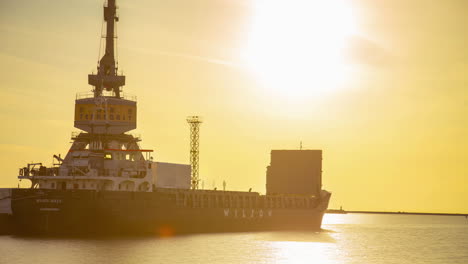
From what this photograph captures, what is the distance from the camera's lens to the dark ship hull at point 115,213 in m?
76.6

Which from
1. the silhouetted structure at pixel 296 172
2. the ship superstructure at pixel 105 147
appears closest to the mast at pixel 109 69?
the ship superstructure at pixel 105 147

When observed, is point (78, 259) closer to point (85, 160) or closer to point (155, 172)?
point (85, 160)

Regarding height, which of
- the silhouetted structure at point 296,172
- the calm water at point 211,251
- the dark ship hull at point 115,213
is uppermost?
the silhouetted structure at point 296,172

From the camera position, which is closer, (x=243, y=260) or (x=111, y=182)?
(x=243, y=260)

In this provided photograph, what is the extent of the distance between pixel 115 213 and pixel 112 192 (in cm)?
223

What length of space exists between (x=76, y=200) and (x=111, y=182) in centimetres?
619

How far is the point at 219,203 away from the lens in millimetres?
101375

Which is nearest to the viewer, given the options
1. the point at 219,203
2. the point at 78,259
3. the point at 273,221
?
the point at 78,259

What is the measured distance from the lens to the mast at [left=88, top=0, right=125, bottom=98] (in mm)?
92062

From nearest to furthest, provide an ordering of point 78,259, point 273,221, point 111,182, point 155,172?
point 78,259, point 111,182, point 155,172, point 273,221

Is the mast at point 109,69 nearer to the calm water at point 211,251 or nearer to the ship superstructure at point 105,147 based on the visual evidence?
the ship superstructure at point 105,147

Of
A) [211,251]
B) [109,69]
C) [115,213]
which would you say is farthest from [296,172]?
[211,251]

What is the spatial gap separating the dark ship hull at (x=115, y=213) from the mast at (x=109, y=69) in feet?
48.1

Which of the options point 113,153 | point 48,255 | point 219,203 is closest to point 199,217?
point 219,203
